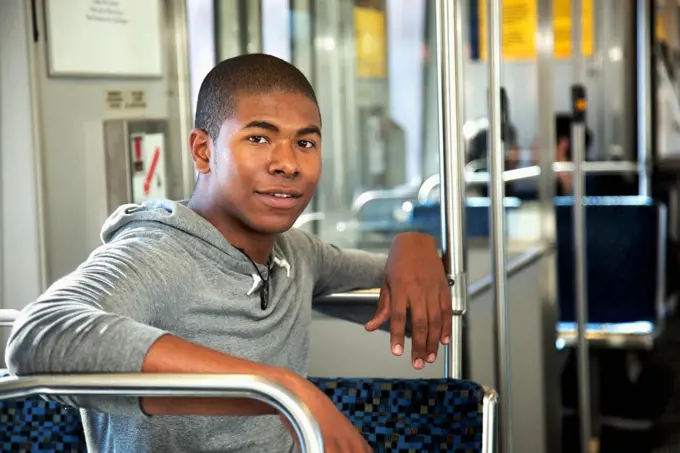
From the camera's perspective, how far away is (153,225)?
64.5 inches

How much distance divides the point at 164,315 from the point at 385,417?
0.44 metres

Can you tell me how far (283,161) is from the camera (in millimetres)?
1658

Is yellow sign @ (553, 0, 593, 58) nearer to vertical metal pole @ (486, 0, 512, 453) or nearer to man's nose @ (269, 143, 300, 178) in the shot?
vertical metal pole @ (486, 0, 512, 453)

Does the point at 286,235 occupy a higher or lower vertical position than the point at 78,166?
lower

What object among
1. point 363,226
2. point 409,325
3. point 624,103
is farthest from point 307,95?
point 624,103

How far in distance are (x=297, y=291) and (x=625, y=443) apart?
2789 millimetres

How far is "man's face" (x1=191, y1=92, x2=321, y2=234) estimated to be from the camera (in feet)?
5.45

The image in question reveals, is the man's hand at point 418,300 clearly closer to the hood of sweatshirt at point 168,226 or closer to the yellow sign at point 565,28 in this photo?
the hood of sweatshirt at point 168,226

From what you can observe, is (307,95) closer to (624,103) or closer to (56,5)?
(56,5)

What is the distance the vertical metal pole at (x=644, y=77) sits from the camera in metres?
7.64

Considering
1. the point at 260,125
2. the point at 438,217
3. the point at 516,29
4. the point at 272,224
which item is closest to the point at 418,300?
the point at 272,224

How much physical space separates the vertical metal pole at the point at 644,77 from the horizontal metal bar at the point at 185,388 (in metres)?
6.73

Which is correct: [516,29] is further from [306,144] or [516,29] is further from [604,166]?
[306,144]

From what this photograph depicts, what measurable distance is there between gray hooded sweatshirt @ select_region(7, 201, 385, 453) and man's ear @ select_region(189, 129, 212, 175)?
0.29 ft
